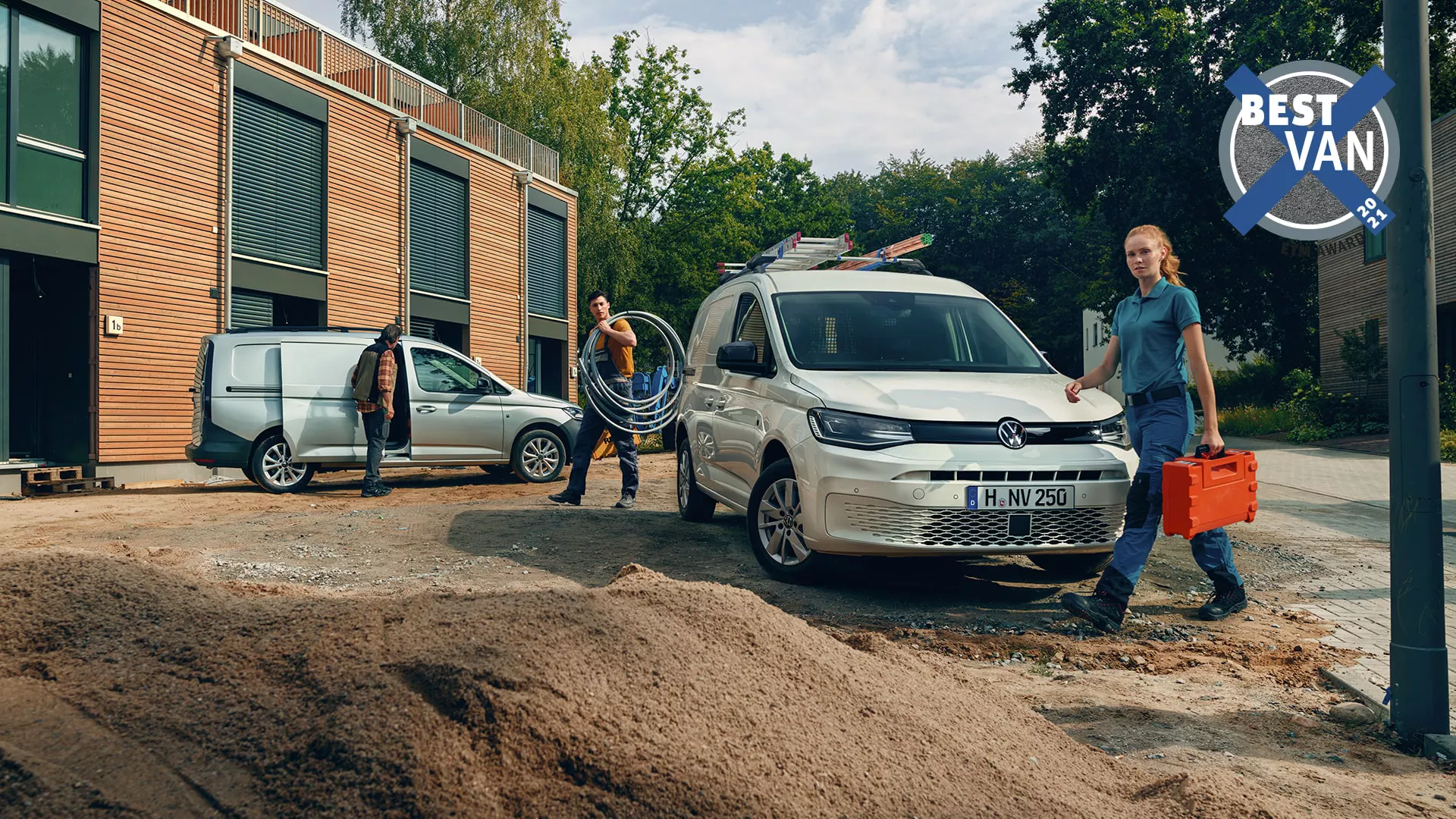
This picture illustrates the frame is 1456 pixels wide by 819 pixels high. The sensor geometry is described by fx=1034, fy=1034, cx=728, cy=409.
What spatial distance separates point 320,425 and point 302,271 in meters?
7.46

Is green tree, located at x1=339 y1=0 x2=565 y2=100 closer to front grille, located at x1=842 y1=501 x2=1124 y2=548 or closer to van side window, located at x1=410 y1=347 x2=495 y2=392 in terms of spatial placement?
van side window, located at x1=410 y1=347 x2=495 y2=392

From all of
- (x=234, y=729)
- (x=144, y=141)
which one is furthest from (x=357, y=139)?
(x=234, y=729)

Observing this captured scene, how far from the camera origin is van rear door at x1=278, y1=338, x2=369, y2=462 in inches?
481

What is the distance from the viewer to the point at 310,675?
9.91 feet

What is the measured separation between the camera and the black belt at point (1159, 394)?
5.52 meters

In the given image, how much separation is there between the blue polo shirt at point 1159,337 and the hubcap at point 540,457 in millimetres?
9296

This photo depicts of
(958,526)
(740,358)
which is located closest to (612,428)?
(740,358)

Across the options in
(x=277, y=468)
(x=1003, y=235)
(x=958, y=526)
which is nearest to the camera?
(x=958, y=526)

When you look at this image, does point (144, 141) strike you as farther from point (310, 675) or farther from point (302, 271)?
point (310, 675)

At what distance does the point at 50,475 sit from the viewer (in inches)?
514

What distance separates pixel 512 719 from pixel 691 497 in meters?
6.22

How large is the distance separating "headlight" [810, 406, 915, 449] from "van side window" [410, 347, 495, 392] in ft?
27.0

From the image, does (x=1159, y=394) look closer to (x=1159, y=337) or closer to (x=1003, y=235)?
(x=1159, y=337)

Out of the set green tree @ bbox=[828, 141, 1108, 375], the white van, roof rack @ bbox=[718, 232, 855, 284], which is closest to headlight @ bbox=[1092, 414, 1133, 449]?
the white van
